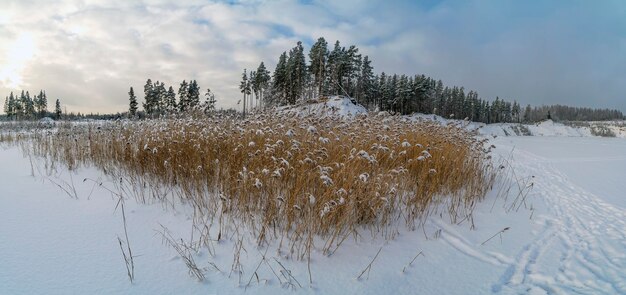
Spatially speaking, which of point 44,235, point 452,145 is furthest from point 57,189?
point 452,145

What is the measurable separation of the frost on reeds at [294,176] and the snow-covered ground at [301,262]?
0.25 metres

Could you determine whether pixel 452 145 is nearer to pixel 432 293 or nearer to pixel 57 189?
pixel 432 293

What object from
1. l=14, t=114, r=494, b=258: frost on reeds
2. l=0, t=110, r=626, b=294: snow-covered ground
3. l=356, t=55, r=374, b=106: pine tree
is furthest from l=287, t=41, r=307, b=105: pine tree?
l=0, t=110, r=626, b=294: snow-covered ground

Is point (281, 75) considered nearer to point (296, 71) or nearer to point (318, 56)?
point (296, 71)

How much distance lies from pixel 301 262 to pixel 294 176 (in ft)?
4.17

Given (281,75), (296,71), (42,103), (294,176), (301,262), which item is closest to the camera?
(301,262)

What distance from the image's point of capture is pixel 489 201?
4605mm

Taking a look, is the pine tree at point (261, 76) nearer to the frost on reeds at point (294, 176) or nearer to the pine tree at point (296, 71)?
the pine tree at point (296, 71)

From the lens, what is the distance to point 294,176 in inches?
138

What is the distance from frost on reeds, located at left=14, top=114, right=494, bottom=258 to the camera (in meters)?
2.87

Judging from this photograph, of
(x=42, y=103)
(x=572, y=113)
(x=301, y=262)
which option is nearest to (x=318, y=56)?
(x=301, y=262)

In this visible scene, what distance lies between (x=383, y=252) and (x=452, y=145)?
13.3 feet

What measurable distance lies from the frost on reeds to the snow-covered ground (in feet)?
0.81

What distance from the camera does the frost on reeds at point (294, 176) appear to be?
9.40 ft
